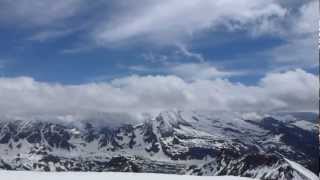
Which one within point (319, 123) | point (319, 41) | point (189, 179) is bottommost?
point (189, 179)

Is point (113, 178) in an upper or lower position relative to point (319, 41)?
lower

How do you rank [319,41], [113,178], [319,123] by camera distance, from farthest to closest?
1. [113,178]
2. [319,41]
3. [319,123]

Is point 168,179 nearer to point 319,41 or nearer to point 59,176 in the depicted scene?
point 59,176

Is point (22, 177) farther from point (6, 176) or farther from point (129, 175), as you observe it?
point (129, 175)

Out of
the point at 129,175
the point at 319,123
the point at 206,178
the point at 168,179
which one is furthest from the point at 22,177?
the point at 319,123

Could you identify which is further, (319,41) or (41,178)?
(41,178)

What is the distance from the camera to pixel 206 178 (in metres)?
59.2

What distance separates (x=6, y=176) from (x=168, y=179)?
16522mm

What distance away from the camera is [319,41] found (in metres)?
39.6

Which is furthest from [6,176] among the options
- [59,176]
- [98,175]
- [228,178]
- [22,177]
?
[228,178]

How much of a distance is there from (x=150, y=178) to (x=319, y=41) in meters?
25.7

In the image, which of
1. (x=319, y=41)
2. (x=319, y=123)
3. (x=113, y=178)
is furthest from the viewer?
(x=113, y=178)

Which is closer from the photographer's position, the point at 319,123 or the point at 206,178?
the point at 319,123

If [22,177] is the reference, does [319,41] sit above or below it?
above
